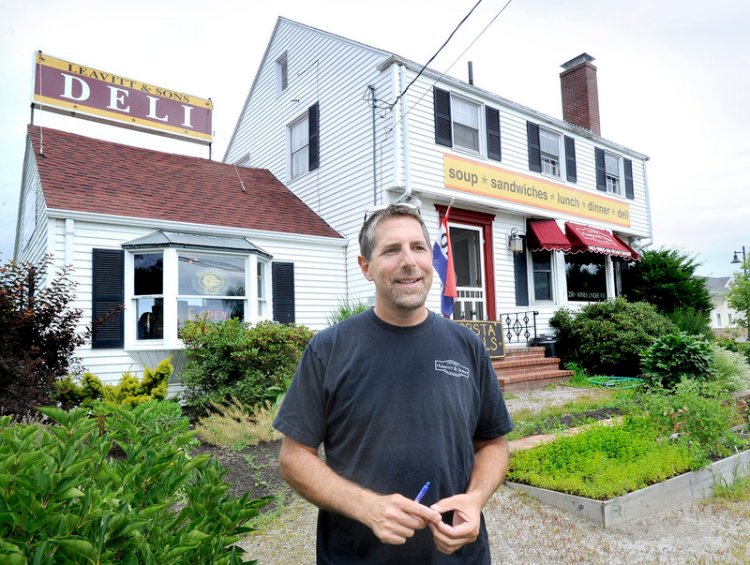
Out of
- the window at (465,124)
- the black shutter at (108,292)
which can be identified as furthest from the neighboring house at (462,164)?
the black shutter at (108,292)

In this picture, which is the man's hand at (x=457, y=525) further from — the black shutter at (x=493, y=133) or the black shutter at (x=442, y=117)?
the black shutter at (x=493, y=133)

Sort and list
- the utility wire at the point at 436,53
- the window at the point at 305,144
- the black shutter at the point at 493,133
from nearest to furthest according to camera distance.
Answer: the utility wire at the point at 436,53 → the black shutter at the point at 493,133 → the window at the point at 305,144

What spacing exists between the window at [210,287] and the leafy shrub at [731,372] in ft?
25.6

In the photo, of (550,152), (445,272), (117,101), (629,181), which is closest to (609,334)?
(445,272)

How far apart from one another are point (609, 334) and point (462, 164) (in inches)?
203

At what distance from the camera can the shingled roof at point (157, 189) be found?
9.50 m

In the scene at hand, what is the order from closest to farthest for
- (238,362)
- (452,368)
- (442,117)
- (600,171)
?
(452,368) → (238,362) → (442,117) → (600,171)

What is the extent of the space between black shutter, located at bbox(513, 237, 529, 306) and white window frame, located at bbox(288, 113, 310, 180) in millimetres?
5885

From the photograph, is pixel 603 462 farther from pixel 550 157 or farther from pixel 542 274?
pixel 550 157

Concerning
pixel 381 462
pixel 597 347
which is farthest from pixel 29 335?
pixel 597 347

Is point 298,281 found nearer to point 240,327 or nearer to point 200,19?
point 240,327

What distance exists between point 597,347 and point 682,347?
5013mm

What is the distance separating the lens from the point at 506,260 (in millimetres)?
12984

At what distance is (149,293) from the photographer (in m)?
9.13
